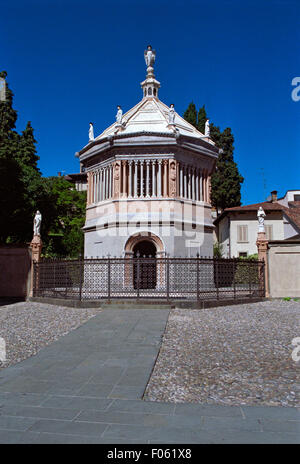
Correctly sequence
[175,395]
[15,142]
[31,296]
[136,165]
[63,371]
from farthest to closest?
[15,142]
[136,165]
[31,296]
[63,371]
[175,395]

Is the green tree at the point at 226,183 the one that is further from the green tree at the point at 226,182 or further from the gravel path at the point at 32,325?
the gravel path at the point at 32,325

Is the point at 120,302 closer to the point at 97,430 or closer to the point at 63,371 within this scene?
the point at 63,371

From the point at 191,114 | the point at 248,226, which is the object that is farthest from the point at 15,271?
the point at 191,114

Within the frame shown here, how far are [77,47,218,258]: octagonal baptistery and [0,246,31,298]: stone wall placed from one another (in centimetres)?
484

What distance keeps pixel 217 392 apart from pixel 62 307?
983 centimetres

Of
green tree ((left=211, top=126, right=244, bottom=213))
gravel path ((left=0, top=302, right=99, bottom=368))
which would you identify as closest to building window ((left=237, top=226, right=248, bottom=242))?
green tree ((left=211, top=126, right=244, bottom=213))

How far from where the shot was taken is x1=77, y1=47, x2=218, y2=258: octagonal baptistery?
2019cm

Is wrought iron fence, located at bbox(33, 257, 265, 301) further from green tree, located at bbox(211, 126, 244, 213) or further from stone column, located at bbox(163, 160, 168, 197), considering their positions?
green tree, located at bbox(211, 126, 244, 213)

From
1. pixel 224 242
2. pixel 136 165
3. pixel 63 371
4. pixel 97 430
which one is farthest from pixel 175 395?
pixel 224 242

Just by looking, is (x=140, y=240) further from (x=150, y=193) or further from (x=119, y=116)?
(x=119, y=116)

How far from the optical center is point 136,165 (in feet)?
68.5

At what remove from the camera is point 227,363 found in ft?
20.4

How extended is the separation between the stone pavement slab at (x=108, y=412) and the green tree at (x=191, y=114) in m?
40.1

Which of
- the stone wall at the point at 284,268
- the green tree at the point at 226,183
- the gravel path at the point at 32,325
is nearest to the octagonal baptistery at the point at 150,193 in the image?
the stone wall at the point at 284,268
